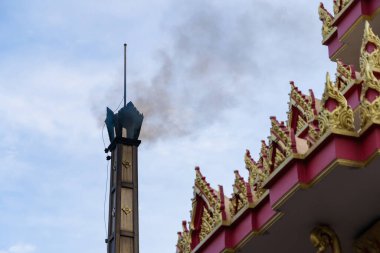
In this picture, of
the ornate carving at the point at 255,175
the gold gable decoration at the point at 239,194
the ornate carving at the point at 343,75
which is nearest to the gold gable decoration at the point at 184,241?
the gold gable decoration at the point at 239,194

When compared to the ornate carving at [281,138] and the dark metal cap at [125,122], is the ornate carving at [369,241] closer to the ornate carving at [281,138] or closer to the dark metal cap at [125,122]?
the ornate carving at [281,138]

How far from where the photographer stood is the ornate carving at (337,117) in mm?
15484

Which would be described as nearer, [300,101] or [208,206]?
[208,206]

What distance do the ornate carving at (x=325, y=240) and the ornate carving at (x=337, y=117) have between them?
199 centimetres

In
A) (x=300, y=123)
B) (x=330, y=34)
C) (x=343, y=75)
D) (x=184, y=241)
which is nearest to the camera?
(x=343, y=75)

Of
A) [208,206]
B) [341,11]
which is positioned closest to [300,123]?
[341,11]

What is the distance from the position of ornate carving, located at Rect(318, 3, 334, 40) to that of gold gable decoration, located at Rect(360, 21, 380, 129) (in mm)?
6208

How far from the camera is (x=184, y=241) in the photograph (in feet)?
66.4

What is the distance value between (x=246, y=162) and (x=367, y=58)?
11.7ft

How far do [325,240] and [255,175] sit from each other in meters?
2.38

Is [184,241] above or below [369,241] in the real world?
above

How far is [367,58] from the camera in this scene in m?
16.6

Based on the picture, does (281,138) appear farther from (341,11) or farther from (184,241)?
(341,11)

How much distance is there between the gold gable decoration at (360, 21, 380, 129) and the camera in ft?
50.3
